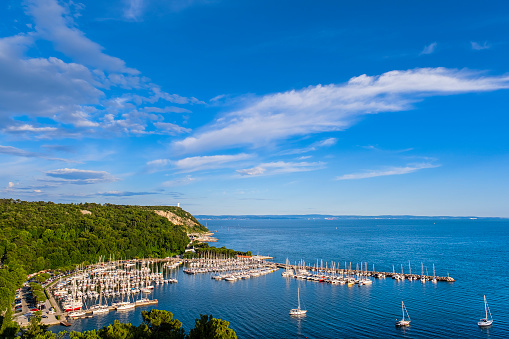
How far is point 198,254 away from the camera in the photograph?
4690 inches

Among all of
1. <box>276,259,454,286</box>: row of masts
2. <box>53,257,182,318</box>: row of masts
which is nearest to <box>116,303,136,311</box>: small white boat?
<box>53,257,182,318</box>: row of masts

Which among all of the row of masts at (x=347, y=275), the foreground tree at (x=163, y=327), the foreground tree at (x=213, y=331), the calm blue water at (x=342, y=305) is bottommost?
the calm blue water at (x=342, y=305)

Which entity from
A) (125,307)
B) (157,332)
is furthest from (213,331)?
(125,307)

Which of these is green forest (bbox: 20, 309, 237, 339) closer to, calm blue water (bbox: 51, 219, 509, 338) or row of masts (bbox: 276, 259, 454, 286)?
calm blue water (bbox: 51, 219, 509, 338)

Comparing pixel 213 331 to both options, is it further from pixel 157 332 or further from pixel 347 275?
pixel 347 275

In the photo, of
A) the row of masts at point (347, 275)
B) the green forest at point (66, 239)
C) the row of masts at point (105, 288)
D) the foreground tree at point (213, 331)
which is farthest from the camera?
the green forest at point (66, 239)

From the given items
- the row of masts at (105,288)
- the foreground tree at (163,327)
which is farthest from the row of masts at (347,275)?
the foreground tree at (163,327)

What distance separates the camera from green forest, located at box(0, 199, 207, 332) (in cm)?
8162

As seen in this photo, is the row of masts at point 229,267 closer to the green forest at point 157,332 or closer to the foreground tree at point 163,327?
the foreground tree at point 163,327

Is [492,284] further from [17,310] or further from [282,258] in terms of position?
[17,310]

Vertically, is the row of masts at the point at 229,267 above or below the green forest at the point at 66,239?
below

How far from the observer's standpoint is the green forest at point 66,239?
8162 centimetres

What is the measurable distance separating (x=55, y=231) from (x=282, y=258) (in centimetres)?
7582

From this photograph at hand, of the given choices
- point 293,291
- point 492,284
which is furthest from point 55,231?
point 492,284
